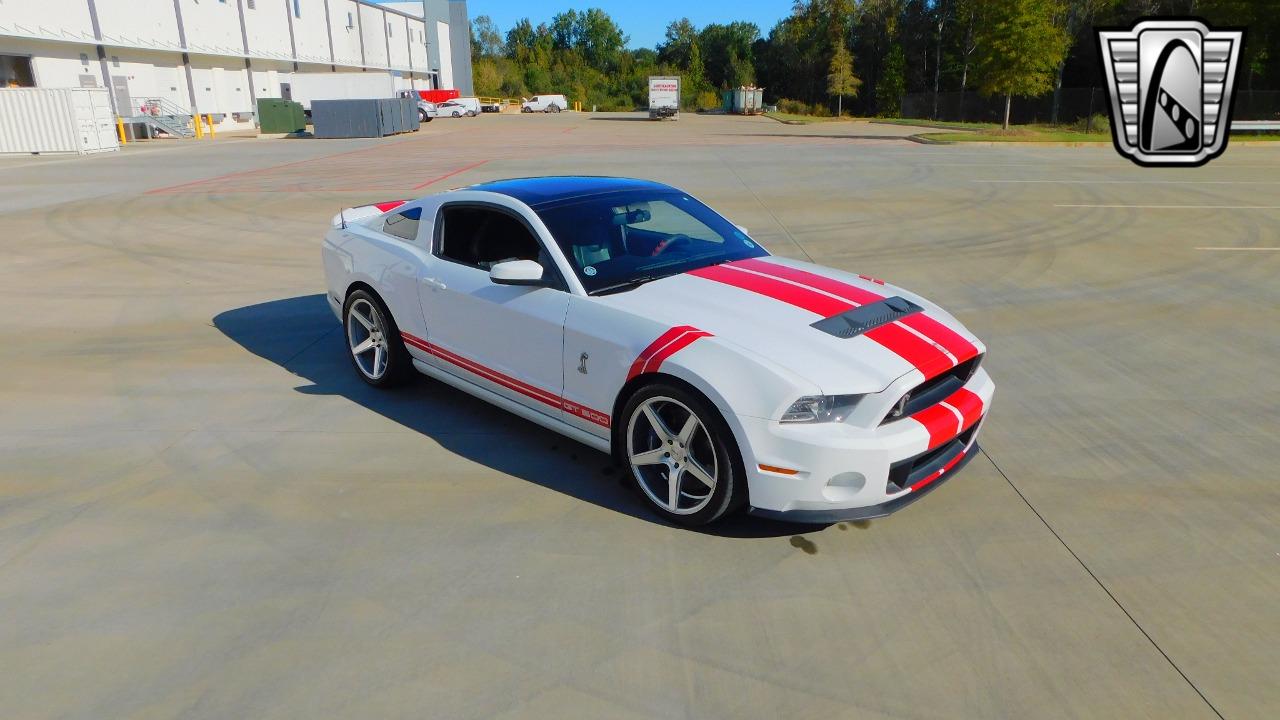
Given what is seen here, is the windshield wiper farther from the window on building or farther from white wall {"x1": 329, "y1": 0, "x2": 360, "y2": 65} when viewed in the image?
white wall {"x1": 329, "y1": 0, "x2": 360, "y2": 65}

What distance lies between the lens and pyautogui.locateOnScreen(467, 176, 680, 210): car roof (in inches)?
200

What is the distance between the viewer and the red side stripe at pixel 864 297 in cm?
412

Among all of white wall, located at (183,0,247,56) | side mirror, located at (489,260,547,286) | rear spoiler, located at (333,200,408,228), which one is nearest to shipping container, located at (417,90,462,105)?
white wall, located at (183,0,247,56)

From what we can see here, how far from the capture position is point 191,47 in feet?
162

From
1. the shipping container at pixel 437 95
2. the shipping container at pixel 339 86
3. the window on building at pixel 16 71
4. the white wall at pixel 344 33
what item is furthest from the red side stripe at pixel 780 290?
the shipping container at pixel 437 95

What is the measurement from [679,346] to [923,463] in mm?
1221

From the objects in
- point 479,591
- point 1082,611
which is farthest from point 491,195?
point 1082,611

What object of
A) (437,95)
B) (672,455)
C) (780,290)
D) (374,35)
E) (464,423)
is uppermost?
(374,35)

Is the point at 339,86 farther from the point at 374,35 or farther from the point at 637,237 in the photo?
the point at 637,237

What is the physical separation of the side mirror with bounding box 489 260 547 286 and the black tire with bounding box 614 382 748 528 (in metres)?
0.89

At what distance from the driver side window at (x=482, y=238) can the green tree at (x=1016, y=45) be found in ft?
120

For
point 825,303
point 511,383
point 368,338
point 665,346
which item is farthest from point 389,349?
point 825,303

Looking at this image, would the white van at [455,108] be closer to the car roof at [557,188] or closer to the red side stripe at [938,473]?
the car roof at [557,188]

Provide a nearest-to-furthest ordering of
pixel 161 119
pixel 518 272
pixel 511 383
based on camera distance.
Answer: pixel 518 272 → pixel 511 383 → pixel 161 119
